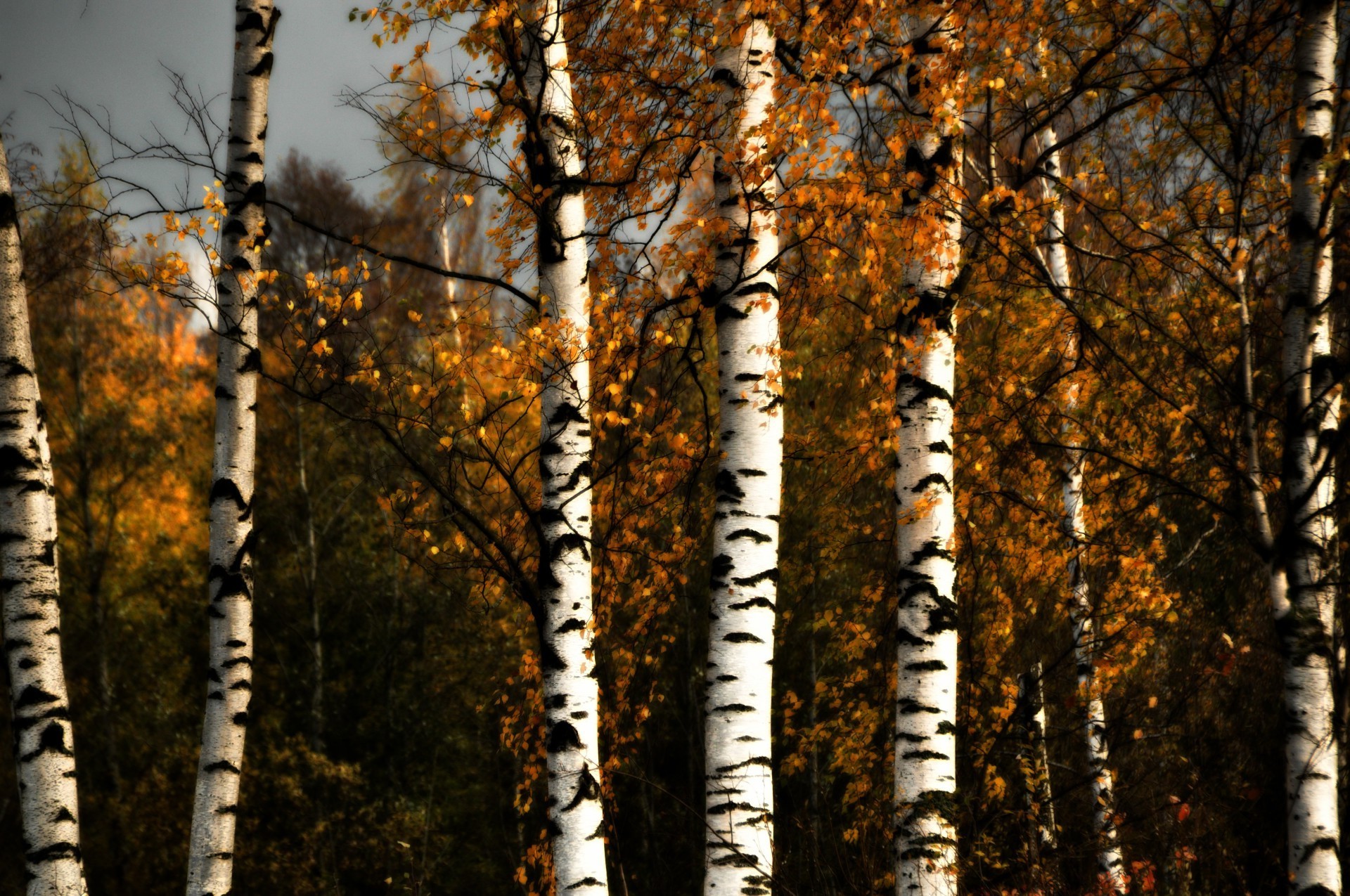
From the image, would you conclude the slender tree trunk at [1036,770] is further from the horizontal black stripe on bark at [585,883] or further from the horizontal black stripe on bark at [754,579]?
the horizontal black stripe on bark at [585,883]

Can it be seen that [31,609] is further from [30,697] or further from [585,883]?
[585,883]

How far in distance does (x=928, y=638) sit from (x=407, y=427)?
2522mm

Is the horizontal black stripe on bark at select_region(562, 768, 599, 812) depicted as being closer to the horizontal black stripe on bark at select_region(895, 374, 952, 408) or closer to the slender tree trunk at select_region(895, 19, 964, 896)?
the slender tree trunk at select_region(895, 19, 964, 896)

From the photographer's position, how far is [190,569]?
16234 mm

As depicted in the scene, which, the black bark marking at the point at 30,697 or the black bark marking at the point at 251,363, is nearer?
the black bark marking at the point at 30,697

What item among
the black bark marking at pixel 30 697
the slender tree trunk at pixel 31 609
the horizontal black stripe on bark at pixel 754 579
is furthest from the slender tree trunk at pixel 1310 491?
the black bark marking at pixel 30 697

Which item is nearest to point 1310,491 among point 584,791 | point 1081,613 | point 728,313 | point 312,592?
point 728,313

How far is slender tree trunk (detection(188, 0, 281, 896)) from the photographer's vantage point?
4.42 metres

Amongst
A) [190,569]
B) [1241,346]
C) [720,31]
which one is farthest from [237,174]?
[190,569]

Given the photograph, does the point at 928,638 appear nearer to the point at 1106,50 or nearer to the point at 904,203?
the point at 904,203

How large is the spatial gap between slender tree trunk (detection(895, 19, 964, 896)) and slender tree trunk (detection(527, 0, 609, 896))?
1408 millimetres

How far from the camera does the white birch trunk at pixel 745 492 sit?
370 cm

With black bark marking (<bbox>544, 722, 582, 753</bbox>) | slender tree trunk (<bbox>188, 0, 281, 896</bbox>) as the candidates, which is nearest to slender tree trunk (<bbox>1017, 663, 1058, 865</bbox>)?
black bark marking (<bbox>544, 722, 582, 753</bbox>)

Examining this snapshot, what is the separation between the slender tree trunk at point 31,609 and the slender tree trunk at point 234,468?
552 mm
